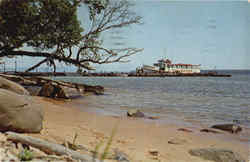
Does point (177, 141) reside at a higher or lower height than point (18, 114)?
lower

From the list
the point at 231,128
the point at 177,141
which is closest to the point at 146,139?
the point at 177,141

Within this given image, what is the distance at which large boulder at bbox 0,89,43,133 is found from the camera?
4270 mm

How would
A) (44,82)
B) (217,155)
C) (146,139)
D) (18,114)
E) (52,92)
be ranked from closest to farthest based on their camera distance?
1. (18,114)
2. (217,155)
3. (146,139)
4. (52,92)
5. (44,82)

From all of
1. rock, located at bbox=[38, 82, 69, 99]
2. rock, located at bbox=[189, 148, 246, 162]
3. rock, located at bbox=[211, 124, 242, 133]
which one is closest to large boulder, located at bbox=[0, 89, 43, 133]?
rock, located at bbox=[189, 148, 246, 162]

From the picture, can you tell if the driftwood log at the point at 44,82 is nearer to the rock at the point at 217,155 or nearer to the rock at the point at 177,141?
the rock at the point at 177,141

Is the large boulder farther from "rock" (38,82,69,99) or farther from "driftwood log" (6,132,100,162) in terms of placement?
"rock" (38,82,69,99)

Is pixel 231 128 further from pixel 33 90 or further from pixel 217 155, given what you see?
pixel 33 90

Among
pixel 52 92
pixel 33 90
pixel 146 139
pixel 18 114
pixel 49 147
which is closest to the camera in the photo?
pixel 49 147

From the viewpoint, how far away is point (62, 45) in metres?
14.2

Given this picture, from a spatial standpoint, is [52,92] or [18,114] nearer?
[18,114]

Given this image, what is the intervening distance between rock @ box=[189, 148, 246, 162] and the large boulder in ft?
12.2

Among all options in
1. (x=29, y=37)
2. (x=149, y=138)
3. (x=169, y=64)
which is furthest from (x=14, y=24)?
(x=169, y=64)

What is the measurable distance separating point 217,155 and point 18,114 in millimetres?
4433

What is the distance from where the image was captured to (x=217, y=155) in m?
4.79
